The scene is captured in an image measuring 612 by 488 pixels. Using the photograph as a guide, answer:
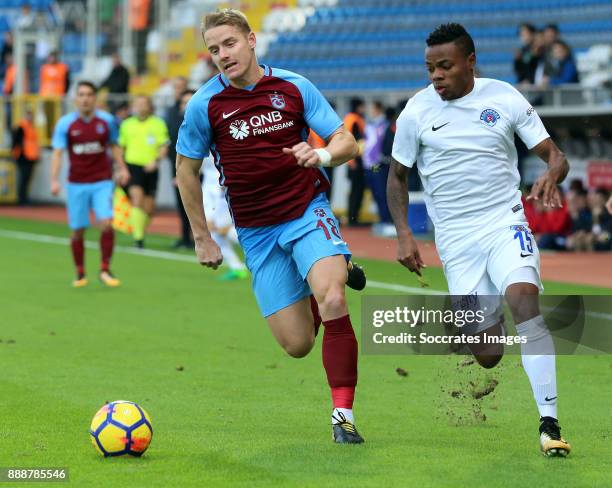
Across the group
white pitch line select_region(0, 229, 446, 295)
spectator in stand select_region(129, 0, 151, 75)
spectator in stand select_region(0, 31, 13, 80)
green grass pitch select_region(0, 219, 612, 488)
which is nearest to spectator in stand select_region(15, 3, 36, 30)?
spectator in stand select_region(0, 31, 13, 80)

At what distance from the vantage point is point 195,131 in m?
7.61

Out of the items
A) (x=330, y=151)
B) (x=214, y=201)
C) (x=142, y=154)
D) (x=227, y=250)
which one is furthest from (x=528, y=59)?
(x=330, y=151)

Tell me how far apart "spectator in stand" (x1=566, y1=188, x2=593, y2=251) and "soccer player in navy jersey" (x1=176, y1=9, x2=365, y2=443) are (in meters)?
12.8

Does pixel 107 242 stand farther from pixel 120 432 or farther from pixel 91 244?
pixel 120 432

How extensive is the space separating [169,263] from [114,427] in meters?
12.6

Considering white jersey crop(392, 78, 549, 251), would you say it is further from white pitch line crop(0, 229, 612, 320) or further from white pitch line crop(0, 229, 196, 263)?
white pitch line crop(0, 229, 196, 263)

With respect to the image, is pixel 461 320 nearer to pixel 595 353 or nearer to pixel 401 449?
pixel 401 449

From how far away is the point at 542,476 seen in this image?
655 cm

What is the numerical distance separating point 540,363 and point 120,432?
6.83 feet

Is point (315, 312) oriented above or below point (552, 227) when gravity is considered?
above

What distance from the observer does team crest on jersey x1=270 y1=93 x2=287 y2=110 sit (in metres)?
7.54

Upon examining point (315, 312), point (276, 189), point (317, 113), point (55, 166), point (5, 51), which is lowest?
point (5, 51)

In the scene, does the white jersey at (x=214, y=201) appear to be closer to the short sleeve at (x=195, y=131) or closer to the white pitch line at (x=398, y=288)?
the white pitch line at (x=398, y=288)

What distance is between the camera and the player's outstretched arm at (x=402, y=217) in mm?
7742
